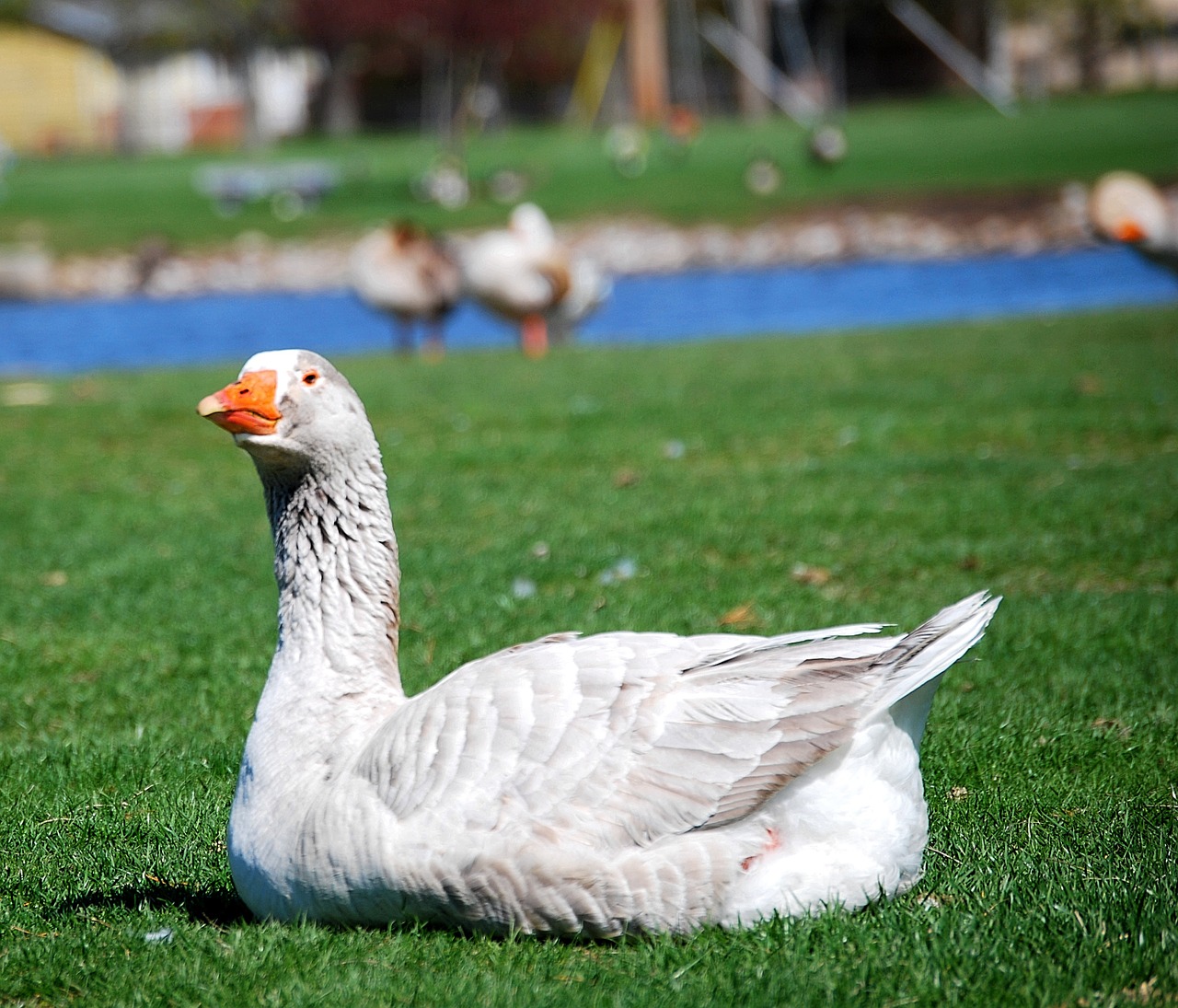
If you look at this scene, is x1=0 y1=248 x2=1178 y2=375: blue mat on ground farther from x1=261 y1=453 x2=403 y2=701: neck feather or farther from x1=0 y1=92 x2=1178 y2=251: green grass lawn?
x1=261 y1=453 x2=403 y2=701: neck feather

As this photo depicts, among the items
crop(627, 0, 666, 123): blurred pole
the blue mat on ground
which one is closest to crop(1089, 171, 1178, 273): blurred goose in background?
the blue mat on ground

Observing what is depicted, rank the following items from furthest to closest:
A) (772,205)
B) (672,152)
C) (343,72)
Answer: (343,72)
(672,152)
(772,205)

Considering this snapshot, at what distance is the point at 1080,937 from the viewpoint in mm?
3207

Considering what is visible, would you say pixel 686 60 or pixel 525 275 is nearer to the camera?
pixel 525 275

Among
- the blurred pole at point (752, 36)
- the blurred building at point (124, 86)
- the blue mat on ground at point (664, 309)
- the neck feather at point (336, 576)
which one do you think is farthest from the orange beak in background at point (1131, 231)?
the blurred building at point (124, 86)

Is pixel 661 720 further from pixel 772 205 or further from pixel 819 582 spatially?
pixel 772 205

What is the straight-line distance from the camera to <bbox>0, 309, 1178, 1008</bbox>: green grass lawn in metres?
3.21

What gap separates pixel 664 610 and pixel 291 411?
2862mm

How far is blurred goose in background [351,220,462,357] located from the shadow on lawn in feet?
45.0

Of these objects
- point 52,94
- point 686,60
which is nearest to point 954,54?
point 686,60

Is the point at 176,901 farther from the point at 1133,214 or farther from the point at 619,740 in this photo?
the point at 1133,214

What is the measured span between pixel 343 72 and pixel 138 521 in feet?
190

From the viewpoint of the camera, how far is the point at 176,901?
3732 mm

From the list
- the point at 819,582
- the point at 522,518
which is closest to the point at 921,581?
the point at 819,582
